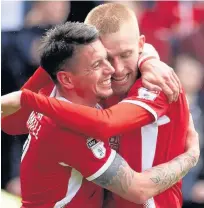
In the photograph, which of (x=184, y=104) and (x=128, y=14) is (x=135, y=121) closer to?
(x=184, y=104)

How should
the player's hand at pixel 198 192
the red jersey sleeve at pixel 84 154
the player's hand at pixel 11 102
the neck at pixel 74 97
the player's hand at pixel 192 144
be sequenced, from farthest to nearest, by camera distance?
the player's hand at pixel 198 192, the player's hand at pixel 192 144, the neck at pixel 74 97, the red jersey sleeve at pixel 84 154, the player's hand at pixel 11 102

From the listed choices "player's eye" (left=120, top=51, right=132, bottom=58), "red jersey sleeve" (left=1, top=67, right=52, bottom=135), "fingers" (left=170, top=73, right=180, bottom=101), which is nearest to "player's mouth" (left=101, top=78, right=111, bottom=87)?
"player's eye" (left=120, top=51, right=132, bottom=58)

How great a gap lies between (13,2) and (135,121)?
1.51 m

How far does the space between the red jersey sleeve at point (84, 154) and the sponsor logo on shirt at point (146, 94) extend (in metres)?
0.21

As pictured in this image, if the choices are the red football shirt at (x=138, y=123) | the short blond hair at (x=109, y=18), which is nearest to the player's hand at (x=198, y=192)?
the red football shirt at (x=138, y=123)

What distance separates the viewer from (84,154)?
2434 mm

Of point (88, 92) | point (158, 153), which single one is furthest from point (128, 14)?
point (158, 153)

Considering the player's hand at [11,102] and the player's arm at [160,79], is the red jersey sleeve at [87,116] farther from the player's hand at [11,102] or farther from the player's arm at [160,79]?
the player's arm at [160,79]

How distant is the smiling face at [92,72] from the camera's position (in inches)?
98.0

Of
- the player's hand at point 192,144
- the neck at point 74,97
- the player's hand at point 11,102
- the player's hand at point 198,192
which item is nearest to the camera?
the player's hand at point 11,102

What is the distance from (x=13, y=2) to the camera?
3.69 meters

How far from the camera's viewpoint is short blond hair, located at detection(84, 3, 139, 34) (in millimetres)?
2572

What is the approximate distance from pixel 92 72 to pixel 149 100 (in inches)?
8.6

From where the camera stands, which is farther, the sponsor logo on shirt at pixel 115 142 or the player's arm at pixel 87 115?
the sponsor logo on shirt at pixel 115 142
